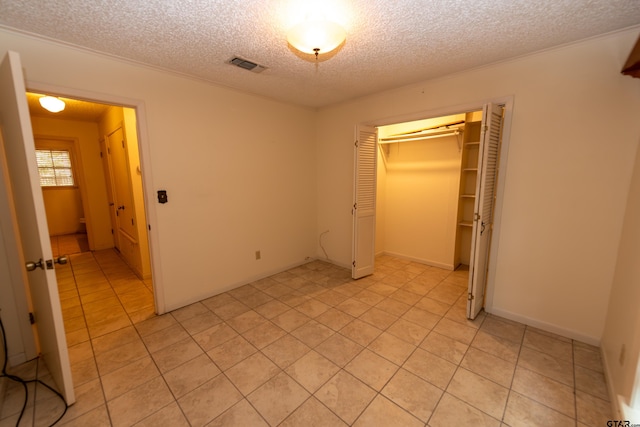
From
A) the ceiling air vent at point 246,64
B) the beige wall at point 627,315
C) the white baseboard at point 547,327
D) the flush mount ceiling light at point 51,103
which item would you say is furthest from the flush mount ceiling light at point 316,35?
the flush mount ceiling light at point 51,103

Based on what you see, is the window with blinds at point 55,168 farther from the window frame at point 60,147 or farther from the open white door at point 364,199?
the open white door at point 364,199

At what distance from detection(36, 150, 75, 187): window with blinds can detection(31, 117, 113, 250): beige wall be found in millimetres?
1361

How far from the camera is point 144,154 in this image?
2.52 m

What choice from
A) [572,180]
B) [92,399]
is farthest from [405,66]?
[92,399]

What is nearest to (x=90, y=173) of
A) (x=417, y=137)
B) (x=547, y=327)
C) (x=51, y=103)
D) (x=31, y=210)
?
(x=51, y=103)

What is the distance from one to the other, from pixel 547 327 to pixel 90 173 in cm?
754

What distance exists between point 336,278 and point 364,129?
83.0 inches

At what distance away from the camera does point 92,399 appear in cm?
171

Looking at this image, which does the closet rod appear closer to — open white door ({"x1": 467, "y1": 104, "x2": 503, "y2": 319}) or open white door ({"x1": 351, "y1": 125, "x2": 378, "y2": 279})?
open white door ({"x1": 351, "y1": 125, "x2": 378, "y2": 279})

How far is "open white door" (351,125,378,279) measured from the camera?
11.1ft

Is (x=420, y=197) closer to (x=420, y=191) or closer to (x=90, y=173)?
(x=420, y=191)

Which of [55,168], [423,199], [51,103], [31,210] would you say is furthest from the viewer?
[55,168]

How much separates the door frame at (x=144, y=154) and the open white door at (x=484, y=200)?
3.20 m

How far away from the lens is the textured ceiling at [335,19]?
162 cm
